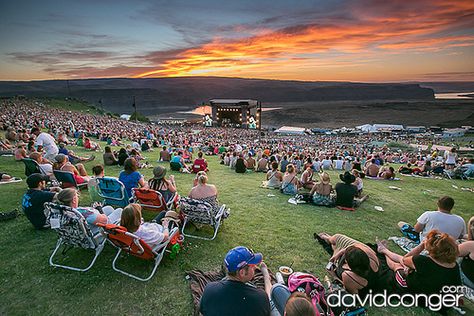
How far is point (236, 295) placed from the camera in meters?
2.37

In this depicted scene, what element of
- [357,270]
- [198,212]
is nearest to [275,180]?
[198,212]

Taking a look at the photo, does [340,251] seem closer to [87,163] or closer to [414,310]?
[414,310]

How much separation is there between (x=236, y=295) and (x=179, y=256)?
249 centimetres

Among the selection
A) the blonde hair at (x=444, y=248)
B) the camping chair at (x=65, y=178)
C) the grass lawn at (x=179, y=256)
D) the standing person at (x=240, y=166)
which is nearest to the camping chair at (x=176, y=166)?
the standing person at (x=240, y=166)

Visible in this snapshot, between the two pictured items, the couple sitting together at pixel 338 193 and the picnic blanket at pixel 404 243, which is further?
the couple sitting together at pixel 338 193

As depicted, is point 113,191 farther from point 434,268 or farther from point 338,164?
point 338,164

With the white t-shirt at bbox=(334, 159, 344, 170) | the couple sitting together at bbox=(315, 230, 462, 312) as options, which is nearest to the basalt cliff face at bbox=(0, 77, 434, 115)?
the white t-shirt at bbox=(334, 159, 344, 170)

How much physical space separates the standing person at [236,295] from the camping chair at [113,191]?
12.4 ft

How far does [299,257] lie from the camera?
4.72m

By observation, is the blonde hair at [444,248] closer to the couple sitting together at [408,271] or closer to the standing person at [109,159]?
the couple sitting together at [408,271]

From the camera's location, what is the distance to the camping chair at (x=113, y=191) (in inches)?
217

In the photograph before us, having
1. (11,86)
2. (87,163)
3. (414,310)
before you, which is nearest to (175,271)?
(414,310)

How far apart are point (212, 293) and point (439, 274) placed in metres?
3.04

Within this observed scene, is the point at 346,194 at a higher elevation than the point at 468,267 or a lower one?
lower
